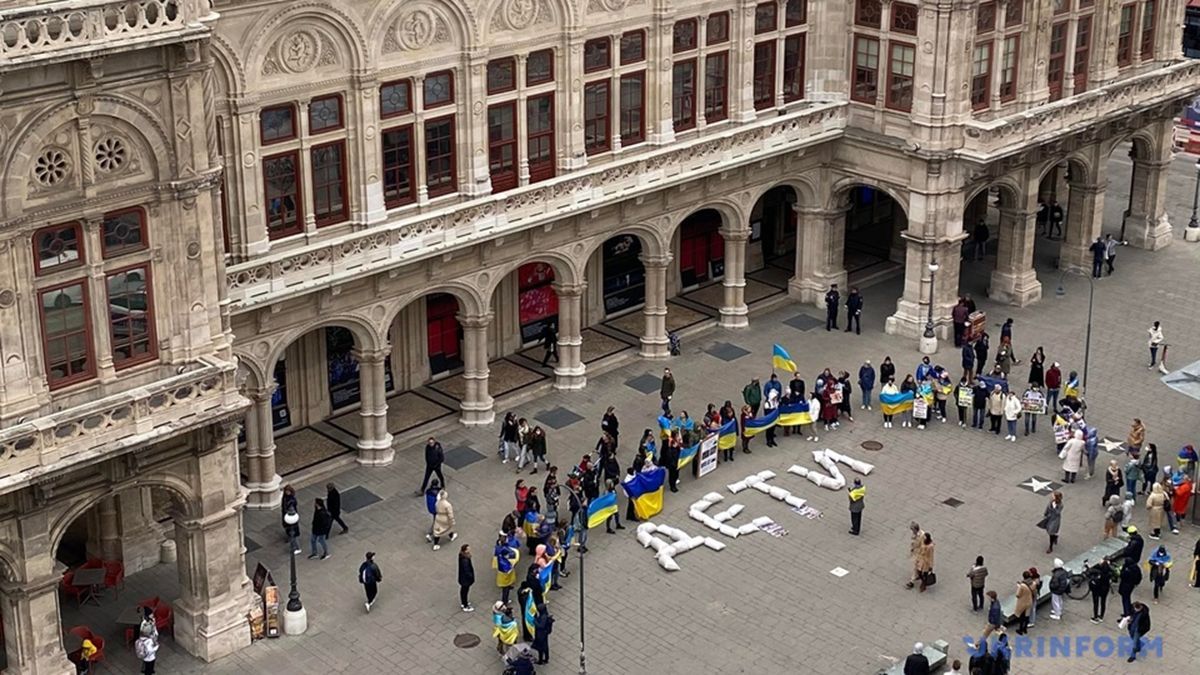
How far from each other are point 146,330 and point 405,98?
13.1 meters

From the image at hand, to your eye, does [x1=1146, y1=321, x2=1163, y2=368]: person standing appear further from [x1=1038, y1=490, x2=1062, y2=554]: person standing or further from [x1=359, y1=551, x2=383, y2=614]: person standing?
[x1=359, y1=551, x2=383, y2=614]: person standing

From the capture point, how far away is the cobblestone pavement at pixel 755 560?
42.8m

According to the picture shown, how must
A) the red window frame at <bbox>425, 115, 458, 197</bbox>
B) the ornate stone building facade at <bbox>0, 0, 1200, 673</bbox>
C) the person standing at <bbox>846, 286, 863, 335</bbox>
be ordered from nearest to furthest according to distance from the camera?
the ornate stone building facade at <bbox>0, 0, 1200, 673</bbox> < the red window frame at <bbox>425, 115, 458, 197</bbox> < the person standing at <bbox>846, 286, 863, 335</bbox>

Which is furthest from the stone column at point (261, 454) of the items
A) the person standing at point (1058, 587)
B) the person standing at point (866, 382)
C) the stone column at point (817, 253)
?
the stone column at point (817, 253)

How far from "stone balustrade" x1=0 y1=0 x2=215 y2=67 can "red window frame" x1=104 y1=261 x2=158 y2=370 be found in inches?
196

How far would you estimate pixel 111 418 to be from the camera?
1508 inches

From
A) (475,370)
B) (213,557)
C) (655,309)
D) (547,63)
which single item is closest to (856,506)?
(475,370)

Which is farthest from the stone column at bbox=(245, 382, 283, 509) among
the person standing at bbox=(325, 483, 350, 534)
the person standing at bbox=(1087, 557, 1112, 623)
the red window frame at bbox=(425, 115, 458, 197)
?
the person standing at bbox=(1087, 557, 1112, 623)

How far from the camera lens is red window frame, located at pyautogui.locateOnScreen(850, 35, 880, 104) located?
201 feet

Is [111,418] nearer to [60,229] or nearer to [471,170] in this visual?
[60,229]

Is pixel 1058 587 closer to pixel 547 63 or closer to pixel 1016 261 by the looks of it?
pixel 547 63

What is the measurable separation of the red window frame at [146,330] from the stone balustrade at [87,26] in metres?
4.98

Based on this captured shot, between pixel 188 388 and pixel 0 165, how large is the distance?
6.48 metres

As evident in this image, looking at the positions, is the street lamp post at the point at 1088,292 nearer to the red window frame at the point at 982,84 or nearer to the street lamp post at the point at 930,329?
the street lamp post at the point at 930,329
